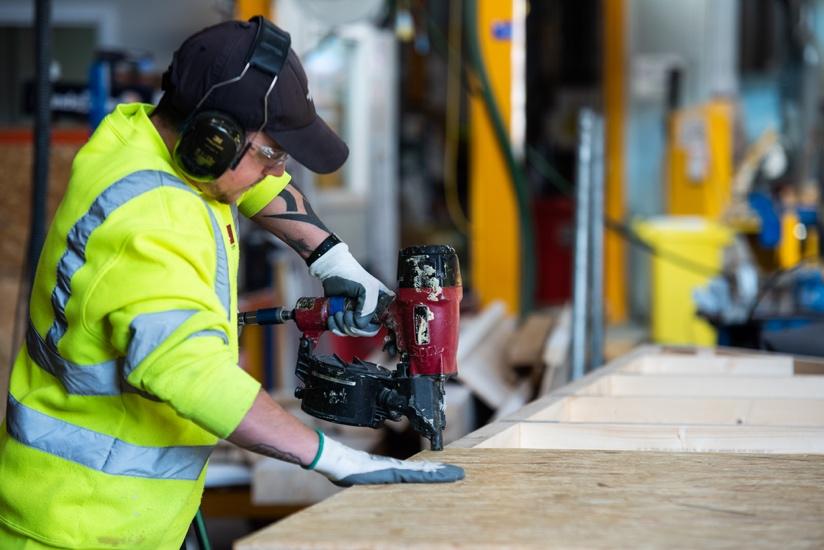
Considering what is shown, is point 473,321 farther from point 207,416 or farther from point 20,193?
point 207,416

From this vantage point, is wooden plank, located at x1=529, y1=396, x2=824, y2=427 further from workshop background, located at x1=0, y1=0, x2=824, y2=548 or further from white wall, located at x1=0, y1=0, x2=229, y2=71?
white wall, located at x1=0, y1=0, x2=229, y2=71

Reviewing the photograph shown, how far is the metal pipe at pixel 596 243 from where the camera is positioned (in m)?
4.84

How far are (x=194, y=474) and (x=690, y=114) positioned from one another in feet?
28.8

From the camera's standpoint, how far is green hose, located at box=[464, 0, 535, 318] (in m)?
6.77

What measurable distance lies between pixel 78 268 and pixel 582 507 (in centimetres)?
95

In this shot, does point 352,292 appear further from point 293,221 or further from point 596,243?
point 596,243

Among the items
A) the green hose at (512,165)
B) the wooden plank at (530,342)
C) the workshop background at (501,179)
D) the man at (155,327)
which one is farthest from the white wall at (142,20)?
the man at (155,327)

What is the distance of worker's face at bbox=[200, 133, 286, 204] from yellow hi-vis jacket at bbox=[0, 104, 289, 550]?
3 cm

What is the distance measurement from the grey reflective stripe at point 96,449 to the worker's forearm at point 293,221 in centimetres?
73

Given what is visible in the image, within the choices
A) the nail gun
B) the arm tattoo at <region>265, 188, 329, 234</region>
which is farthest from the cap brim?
the arm tattoo at <region>265, 188, 329, 234</region>

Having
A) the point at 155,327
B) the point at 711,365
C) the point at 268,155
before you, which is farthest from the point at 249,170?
the point at 711,365

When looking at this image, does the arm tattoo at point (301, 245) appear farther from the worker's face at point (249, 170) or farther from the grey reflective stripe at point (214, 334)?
the grey reflective stripe at point (214, 334)

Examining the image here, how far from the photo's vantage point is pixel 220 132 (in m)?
2.00

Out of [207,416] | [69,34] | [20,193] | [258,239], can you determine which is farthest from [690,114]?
[207,416]
